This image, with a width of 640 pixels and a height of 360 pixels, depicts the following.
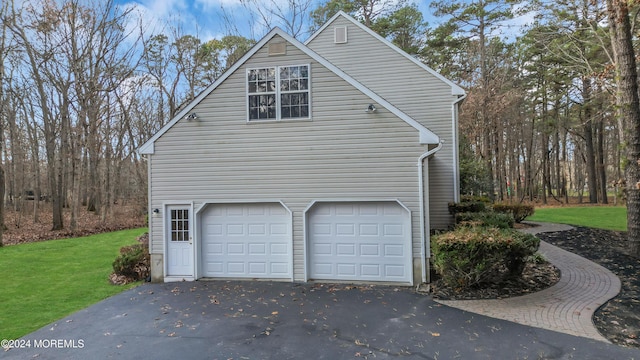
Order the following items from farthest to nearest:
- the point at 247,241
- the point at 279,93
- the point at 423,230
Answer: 1. the point at 247,241
2. the point at 279,93
3. the point at 423,230

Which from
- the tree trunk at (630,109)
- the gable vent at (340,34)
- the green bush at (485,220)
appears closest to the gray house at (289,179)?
the green bush at (485,220)

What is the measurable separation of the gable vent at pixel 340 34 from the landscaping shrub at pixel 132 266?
32.1 ft

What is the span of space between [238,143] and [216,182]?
117cm

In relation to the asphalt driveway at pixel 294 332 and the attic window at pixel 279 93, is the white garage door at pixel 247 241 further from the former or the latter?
the attic window at pixel 279 93

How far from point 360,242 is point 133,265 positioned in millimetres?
6270

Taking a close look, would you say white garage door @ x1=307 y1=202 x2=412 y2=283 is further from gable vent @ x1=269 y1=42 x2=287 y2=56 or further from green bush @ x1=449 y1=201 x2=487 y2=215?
gable vent @ x1=269 y1=42 x2=287 y2=56

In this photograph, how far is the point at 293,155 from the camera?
331 inches

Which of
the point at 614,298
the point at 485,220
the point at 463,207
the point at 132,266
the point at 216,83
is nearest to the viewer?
the point at 614,298

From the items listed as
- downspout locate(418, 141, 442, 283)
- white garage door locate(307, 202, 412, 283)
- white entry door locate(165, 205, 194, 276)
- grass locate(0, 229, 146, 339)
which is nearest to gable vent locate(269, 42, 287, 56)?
white garage door locate(307, 202, 412, 283)

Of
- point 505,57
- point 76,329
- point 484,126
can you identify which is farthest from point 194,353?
point 505,57

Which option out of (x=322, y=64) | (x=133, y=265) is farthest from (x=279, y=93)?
(x=133, y=265)

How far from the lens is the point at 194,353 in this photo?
188 inches

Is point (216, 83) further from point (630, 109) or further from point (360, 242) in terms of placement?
point (630, 109)

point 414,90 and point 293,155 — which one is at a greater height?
point 414,90
